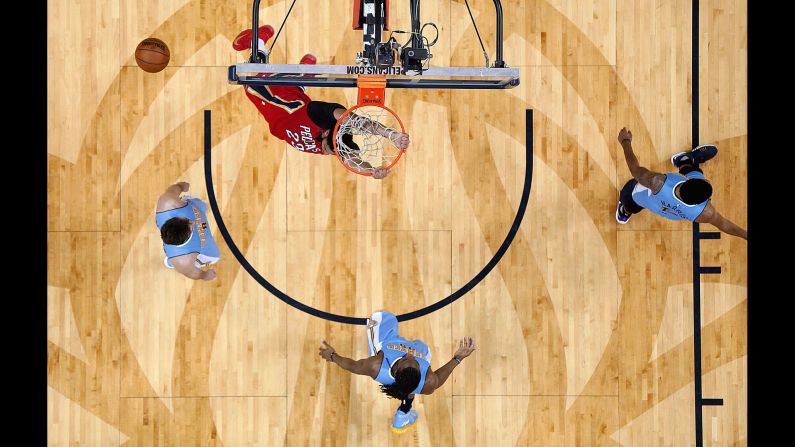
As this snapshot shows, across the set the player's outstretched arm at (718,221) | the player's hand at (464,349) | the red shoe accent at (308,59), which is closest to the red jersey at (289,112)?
the red shoe accent at (308,59)

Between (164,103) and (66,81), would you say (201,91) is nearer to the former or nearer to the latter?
(164,103)

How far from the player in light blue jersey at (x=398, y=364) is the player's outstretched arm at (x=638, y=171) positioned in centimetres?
224

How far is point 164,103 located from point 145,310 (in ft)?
7.11

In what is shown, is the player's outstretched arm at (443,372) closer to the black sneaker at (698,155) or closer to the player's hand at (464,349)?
the player's hand at (464,349)

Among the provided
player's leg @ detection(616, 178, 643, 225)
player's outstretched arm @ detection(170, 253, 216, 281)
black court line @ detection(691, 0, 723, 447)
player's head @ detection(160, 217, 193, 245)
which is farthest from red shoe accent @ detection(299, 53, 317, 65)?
black court line @ detection(691, 0, 723, 447)

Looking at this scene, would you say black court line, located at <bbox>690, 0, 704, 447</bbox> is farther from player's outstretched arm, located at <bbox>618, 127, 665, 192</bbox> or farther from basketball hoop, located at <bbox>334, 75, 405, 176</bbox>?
basketball hoop, located at <bbox>334, 75, 405, 176</bbox>

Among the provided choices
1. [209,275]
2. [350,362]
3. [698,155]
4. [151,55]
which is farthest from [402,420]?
[151,55]

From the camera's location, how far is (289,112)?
5281mm

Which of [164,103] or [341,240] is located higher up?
[164,103]

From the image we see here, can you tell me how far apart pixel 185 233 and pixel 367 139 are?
183 cm

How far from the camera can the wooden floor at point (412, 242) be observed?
5996 mm

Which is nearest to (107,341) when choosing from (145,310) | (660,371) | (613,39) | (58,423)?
(145,310)

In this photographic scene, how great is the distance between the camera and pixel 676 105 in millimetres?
6102
